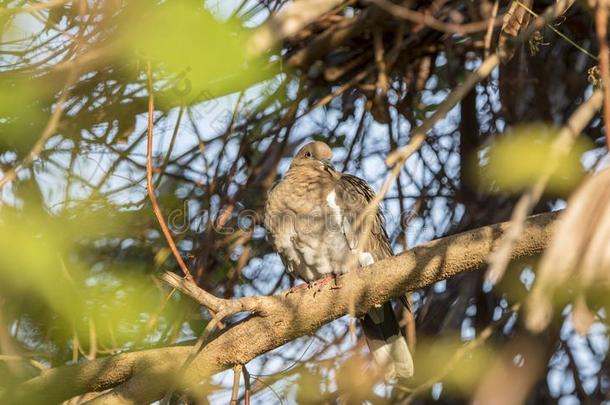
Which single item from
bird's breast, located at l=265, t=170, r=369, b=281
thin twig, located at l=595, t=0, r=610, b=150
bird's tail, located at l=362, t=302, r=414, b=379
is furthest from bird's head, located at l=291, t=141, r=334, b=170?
thin twig, located at l=595, t=0, r=610, b=150

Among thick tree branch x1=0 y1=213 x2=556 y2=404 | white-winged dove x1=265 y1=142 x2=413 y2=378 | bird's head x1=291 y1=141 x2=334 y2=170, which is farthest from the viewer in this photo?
bird's head x1=291 y1=141 x2=334 y2=170

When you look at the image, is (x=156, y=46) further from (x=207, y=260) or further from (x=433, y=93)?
(x=433, y=93)

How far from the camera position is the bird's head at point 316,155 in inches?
169

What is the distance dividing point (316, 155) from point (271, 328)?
1568mm

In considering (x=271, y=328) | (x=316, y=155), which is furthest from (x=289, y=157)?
(x=271, y=328)

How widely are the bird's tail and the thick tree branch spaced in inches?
39.1

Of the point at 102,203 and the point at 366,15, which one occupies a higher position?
the point at 366,15

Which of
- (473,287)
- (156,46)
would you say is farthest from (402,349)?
(156,46)

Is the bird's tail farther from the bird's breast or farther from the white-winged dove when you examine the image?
the bird's breast

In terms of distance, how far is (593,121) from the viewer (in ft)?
13.5

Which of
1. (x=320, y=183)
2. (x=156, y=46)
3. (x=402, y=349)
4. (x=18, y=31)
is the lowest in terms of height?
(x=402, y=349)

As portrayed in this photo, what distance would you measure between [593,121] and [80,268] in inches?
94.2

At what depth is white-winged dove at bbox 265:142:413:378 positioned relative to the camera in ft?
13.2

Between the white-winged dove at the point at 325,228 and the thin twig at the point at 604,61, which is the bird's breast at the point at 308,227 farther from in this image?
the thin twig at the point at 604,61
